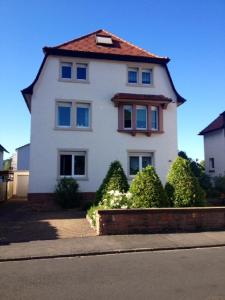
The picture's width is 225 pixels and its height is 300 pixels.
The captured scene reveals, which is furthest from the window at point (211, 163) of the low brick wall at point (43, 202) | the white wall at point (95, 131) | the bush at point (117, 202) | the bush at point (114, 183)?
the bush at point (117, 202)

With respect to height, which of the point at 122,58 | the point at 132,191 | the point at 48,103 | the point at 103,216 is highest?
the point at 122,58

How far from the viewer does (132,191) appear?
12859mm

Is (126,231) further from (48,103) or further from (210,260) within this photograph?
(48,103)

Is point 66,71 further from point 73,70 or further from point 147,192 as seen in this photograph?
point 147,192

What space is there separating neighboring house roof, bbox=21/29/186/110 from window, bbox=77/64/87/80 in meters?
0.69

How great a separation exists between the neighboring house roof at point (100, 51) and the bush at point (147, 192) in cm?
1050

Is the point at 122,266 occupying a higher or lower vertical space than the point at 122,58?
lower

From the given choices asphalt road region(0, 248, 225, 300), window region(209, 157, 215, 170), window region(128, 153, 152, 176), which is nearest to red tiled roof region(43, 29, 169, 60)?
window region(128, 153, 152, 176)

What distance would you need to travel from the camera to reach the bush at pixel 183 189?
504 inches

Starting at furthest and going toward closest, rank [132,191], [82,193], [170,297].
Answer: [82,193] → [132,191] → [170,297]

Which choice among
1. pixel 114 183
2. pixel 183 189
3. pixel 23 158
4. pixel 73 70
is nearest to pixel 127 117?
pixel 73 70

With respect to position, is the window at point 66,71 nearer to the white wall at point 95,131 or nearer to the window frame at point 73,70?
the window frame at point 73,70

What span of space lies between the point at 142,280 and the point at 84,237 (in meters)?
4.59

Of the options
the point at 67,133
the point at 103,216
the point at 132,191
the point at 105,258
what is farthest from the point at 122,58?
the point at 105,258
